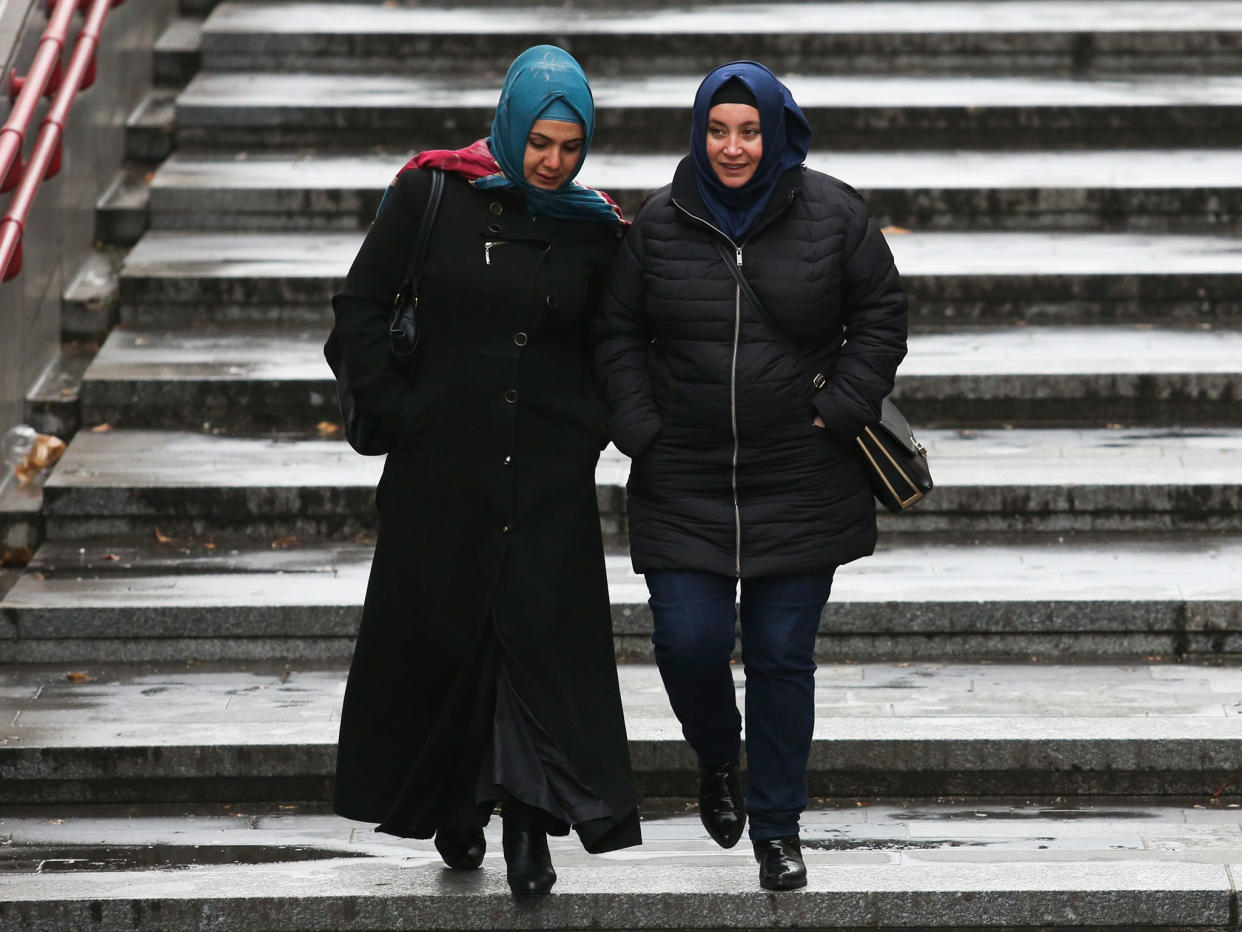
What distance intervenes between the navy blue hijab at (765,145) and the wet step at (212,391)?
2.84 metres

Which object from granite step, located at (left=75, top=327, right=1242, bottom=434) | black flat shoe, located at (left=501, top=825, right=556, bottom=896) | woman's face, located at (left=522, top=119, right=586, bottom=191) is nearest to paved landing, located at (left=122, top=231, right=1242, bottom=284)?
granite step, located at (left=75, top=327, right=1242, bottom=434)

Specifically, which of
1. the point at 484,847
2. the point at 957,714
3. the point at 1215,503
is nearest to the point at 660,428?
the point at 484,847

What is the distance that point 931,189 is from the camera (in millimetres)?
7730

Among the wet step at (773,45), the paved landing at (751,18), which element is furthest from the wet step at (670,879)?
the paved landing at (751,18)

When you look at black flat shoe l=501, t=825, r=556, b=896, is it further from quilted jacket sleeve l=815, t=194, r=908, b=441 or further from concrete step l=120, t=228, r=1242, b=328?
concrete step l=120, t=228, r=1242, b=328

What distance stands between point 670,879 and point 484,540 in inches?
38.9

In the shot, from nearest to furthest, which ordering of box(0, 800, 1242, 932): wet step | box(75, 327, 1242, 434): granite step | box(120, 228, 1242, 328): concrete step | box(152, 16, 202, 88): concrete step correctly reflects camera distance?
Result: 1. box(0, 800, 1242, 932): wet step
2. box(75, 327, 1242, 434): granite step
3. box(120, 228, 1242, 328): concrete step
4. box(152, 16, 202, 88): concrete step

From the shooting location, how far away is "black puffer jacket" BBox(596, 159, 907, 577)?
4.37m

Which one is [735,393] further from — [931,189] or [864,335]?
[931,189]

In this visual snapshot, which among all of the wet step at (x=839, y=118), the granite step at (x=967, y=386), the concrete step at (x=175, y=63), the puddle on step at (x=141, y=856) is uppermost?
the concrete step at (x=175, y=63)

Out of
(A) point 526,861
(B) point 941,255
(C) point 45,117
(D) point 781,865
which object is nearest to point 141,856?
(A) point 526,861

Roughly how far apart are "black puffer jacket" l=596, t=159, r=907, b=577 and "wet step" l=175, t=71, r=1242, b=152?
391 cm

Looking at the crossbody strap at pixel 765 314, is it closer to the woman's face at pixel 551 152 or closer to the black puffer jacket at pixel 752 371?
the black puffer jacket at pixel 752 371

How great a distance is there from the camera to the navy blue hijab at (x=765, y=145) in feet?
14.0
